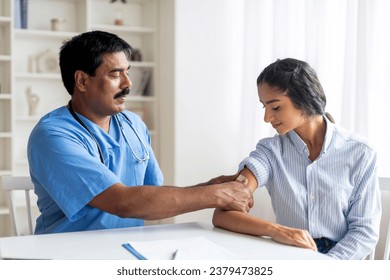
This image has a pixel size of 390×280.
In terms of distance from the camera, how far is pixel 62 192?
1702 mm

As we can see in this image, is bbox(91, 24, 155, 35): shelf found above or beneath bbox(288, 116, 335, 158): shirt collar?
above

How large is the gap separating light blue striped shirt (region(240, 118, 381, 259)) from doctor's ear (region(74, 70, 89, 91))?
64cm

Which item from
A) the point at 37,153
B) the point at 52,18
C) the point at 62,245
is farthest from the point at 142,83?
the point at 62,245

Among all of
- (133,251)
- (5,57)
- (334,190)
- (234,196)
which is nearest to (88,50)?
(234,196)

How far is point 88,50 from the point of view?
199cm

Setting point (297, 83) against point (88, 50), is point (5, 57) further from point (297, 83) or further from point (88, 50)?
point (297, 83)

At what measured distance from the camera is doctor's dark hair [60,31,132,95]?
1981 mm

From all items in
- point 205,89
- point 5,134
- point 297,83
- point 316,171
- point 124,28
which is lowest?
point 5,134

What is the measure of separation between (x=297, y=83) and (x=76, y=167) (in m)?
0.78

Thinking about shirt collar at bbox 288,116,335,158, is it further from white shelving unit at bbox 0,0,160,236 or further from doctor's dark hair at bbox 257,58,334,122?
white shelving unit at bbox 0,0,160,236

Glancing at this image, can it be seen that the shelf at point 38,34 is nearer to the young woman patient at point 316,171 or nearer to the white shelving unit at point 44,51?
the white shelving unit at point 44,51

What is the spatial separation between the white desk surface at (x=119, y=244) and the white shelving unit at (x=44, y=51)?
2.30m

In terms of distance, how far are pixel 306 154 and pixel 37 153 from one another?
2.88ft

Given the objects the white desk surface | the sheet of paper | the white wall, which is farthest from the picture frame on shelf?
the sheet of paper
